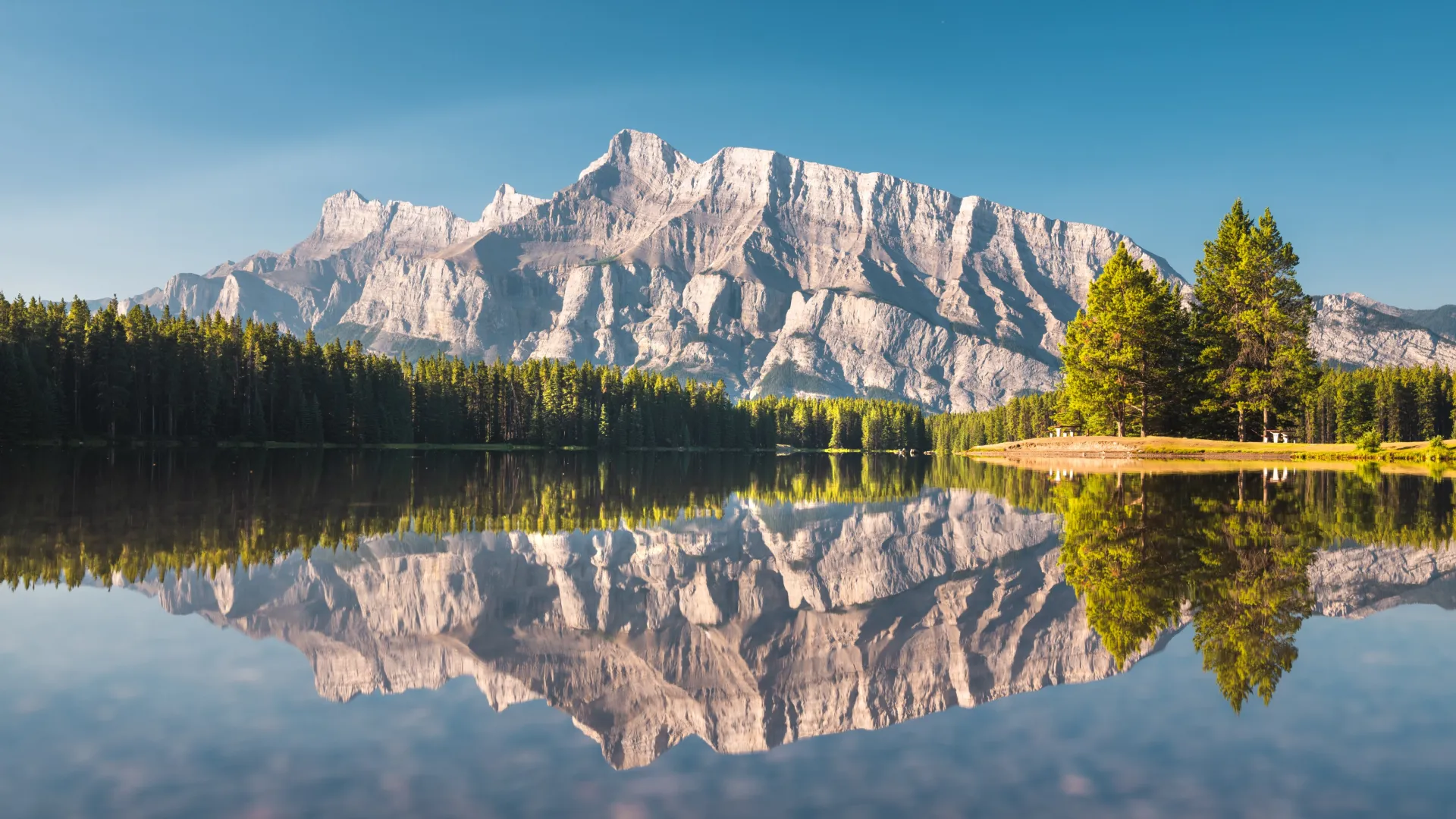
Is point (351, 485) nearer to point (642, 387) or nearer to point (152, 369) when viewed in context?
point (152, 369)

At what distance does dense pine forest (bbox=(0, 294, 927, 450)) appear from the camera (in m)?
74.6

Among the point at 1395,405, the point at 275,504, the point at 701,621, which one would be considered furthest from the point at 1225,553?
the point at 1395,405

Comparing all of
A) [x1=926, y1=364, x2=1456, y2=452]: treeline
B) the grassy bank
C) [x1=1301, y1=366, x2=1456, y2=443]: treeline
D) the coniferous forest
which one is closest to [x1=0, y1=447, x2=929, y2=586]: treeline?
the grassy bank

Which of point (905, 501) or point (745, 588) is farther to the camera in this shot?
point (905, 501)

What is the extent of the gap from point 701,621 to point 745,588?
2.26 meters

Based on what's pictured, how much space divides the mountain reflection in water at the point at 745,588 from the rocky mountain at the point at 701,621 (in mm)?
50

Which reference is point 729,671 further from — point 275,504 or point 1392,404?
point 1392,404

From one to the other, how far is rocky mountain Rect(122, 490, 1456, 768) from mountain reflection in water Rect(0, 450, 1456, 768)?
0.16 feet

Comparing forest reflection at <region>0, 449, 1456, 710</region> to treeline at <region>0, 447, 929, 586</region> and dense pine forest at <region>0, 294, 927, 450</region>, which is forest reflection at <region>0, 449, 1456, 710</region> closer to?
treeline at <region>0, 447, 929, 586</region>

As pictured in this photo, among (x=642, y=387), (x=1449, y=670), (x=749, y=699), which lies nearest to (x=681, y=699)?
(x=749, y=699)

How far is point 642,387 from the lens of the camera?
15050cm

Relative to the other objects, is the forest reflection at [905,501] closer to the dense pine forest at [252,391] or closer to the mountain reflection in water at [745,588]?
the mountain reflection in water at [745,588]

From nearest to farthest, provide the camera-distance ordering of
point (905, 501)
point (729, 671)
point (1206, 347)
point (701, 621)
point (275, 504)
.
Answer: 1. point (729, 671)
2. point (701, 621)
3. point (275, 504)
4. point (905, 501)
5. point (1206, 347)

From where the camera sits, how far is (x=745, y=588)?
1257 centimetres
